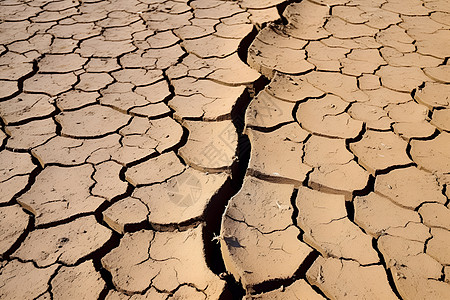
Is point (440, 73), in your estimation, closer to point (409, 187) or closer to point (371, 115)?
point (371, 115)

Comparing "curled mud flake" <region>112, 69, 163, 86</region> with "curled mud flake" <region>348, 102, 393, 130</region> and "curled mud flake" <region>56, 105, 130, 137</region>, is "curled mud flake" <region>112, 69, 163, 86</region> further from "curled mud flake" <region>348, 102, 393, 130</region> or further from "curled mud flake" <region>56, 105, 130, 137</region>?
"curled mud flake" <region>348, 102, 393, 130</region>

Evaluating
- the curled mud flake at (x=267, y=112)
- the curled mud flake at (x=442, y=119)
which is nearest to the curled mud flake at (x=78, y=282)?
the curled mud flake at (x=267, y=112)

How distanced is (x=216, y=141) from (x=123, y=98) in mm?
791

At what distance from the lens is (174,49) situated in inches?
132

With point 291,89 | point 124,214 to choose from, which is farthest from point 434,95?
point 124,214

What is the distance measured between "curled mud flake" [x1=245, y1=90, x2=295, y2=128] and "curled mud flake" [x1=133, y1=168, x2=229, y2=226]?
0.49m

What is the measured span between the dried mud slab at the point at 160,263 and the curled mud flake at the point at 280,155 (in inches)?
18.9

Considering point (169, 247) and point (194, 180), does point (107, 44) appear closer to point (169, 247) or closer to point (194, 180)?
point (194, 180)

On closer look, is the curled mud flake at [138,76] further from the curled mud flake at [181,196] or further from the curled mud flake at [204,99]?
the curled mud flake at [181,196]

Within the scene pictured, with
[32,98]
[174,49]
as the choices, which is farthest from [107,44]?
[32,98]

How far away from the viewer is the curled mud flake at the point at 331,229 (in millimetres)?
1707

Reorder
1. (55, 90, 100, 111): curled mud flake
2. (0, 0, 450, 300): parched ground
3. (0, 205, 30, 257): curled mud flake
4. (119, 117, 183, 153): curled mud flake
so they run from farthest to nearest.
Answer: (55, 90, 100, 111): curled mud flake
(119, 117, 183, 153): curled mud flake
(0, 205, 30, 257): curled mud flake
(0, 0, 450, 300): parched ground

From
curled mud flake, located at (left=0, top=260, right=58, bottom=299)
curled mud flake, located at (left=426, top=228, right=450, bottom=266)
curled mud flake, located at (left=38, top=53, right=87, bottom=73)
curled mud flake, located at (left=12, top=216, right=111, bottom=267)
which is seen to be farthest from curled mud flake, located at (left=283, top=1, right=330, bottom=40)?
curled mud flake, located at (left=0, top=260, right=58, bottom=299)

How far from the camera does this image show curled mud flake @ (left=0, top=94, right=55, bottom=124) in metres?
2.61
